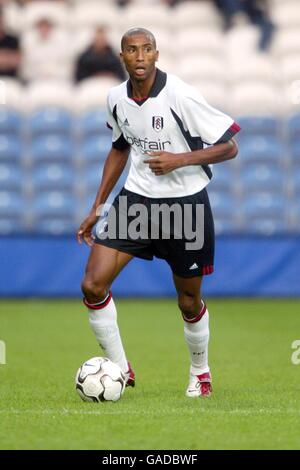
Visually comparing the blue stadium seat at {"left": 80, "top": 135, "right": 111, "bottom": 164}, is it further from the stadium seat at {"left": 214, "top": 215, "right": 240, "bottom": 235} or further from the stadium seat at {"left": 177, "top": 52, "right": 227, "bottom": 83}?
the stadium seat at {"left": 214, "top": 215, "right": 240, "bottom": 235}

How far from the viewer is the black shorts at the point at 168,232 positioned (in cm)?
665

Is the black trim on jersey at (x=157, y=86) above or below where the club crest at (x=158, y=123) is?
above

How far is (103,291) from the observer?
21.5 ft

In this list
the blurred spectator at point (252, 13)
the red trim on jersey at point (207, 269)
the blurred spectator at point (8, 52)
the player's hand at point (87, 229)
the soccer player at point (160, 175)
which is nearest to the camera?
the soccer player at point (160, 175)

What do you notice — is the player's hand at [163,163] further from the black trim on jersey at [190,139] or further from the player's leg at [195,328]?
the player's leg at [195,328]

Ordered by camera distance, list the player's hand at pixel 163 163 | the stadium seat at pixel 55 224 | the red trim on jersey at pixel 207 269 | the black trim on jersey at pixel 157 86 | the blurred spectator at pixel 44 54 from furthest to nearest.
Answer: the blurred spectator at pixel 44 54, the stadium seat at pixel 55 224, the red trim on jersey at pixel 207 269, the black trim on jersey at pixel 157 86, the player's hand at pixel 163 163

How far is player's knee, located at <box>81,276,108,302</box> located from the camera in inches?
257

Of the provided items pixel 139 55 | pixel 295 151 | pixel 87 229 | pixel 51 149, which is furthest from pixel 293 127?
pixel 139 55

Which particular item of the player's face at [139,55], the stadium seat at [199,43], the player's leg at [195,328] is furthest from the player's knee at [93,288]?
the stadium seat at [199,43]

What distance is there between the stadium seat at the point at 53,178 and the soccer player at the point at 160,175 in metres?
8.22

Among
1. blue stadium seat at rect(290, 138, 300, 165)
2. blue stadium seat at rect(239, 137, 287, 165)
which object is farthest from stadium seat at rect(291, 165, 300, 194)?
blue stadium seat at rect(239, 137, 287, 165)

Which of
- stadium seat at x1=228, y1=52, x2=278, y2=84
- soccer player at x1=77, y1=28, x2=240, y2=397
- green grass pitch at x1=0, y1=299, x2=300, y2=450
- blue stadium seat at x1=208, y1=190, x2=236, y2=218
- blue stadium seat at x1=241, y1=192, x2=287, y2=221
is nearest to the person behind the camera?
green grass pitch at x1=0, y1=299, x2=300, y2=450

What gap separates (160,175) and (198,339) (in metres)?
1.07

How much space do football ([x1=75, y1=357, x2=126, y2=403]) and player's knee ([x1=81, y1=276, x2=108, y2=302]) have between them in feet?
1.36
